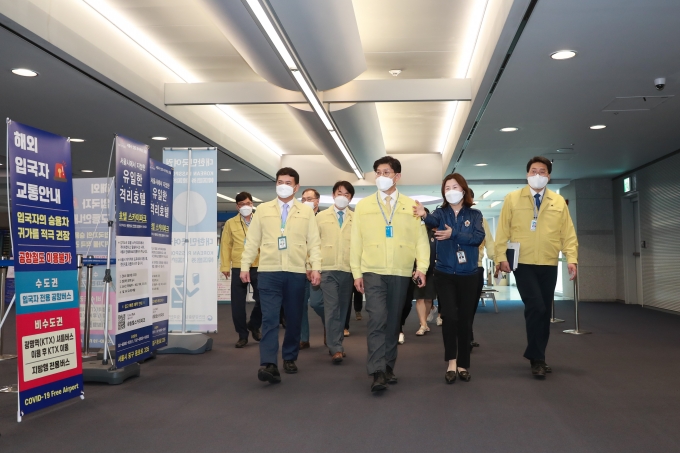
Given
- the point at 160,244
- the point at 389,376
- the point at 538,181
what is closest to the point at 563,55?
the point at 538,181

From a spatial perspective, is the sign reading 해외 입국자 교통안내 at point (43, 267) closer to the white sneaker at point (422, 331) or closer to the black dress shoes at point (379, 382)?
the black dress shoes at point (379, 382)

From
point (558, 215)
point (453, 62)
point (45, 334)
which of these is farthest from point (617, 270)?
point (45, 334)

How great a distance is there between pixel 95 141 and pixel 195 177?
4.54 m

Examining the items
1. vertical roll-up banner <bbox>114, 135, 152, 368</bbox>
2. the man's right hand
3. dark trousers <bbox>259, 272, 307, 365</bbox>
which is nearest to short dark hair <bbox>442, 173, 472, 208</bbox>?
the man's right hand

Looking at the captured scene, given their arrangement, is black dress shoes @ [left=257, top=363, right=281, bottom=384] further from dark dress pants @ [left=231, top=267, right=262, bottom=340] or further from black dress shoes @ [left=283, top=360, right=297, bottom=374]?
dark dress pants @ [left=231, top=267, right=262, bottom=340]

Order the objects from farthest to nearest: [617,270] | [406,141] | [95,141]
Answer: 1. [617,270]
2. [406,141]
3. [95,141]

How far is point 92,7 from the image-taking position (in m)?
6.23

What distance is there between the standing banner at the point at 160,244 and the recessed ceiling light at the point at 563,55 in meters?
3.98

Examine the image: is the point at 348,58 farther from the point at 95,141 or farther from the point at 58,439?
the point at 95,141

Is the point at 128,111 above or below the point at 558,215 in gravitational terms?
above

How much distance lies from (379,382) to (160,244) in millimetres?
2787

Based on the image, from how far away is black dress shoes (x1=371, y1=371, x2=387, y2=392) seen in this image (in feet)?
13.9

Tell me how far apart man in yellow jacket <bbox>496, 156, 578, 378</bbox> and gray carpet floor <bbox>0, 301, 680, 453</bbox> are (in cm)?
43

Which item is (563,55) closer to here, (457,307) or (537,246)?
(537,246)
